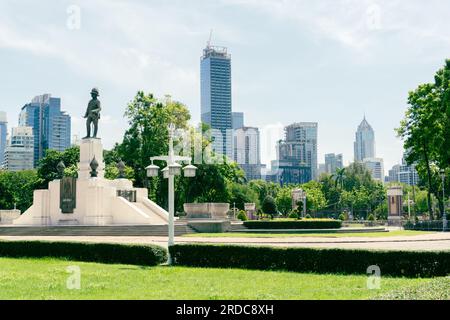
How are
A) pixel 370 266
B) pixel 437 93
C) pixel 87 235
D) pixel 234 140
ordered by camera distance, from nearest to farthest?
pixel 370 266, pixel 87 235, pixel 437 93, pixel 234 140

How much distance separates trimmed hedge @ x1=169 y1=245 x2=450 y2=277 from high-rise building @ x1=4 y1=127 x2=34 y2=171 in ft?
395

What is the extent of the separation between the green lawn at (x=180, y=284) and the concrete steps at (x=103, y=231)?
16.7 meters

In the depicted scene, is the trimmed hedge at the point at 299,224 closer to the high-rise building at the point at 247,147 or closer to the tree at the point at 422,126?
the tree at the point at 422,126

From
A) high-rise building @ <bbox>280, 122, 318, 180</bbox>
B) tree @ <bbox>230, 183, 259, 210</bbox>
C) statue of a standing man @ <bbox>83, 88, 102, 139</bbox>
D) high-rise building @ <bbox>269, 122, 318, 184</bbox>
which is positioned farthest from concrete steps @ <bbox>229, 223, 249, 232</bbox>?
high-rise building @ <bbox>269, 122, 318, 184</bbox>

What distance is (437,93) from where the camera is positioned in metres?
48.9

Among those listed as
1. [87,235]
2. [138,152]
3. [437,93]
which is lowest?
[87,235]

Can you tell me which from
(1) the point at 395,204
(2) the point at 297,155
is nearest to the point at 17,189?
(1) the point at 395,204

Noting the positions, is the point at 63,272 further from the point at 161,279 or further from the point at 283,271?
the point at 283,271

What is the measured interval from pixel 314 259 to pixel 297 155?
14887 centimetres

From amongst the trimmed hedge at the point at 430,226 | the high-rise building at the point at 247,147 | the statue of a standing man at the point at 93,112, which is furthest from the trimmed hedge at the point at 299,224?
the high-rise building at the point at 247,147

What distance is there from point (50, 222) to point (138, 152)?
17.5 m

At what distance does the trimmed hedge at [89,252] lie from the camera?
19.2m

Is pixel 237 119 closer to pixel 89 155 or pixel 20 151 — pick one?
pixel 20 151
